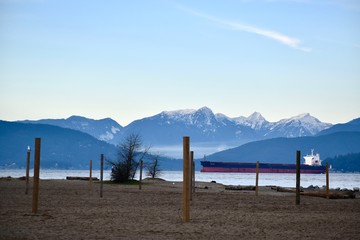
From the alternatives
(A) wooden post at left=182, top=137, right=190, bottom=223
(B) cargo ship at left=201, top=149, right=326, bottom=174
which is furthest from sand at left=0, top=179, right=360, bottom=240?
(B) cargo ship at left=201, top=149, right=326, bottom=174

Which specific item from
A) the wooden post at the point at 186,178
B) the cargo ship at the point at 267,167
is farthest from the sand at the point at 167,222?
the cargo ship at the point at 267,167

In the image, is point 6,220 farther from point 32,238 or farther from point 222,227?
point 222,227

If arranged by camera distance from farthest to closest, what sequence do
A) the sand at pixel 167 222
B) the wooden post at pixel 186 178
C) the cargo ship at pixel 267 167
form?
1. the cargo ship at pixel 267 167
2. the wooden post at pixel 186 178
3. the sand at pixel 167 222

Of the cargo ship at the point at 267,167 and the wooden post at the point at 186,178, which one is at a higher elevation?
the cargo ship at the point at 267,167

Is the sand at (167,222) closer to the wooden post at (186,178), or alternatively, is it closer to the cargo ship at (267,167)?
the wooden post at (186,178)

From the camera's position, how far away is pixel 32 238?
14000 millimetres

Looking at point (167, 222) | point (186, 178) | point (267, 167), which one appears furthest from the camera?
point (267, 167)

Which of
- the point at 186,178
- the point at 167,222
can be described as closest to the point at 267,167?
the point at 167,222

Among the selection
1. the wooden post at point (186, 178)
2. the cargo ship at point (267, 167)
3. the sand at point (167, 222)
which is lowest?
the sand at point (167, 222)

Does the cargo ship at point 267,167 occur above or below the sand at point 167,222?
above

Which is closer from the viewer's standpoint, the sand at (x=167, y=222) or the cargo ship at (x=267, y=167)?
the sand at (x=167, y=222)

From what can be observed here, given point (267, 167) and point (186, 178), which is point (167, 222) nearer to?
point (186, 178)

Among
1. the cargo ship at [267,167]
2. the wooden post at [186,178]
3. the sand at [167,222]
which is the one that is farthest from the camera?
the cargo ship at [267,167]

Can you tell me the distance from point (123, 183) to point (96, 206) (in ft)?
97.0
